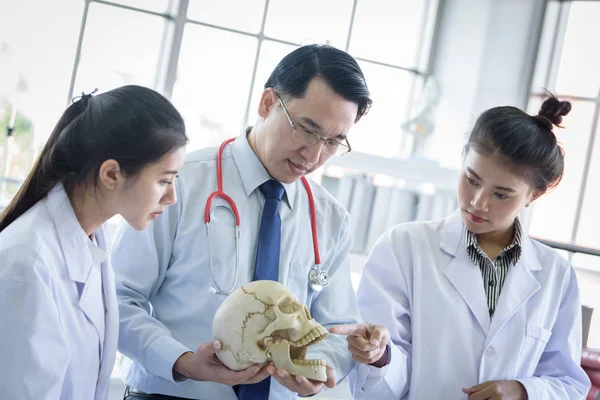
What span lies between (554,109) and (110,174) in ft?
4.60

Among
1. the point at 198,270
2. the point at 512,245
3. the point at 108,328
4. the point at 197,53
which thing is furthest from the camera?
the point at 197,53

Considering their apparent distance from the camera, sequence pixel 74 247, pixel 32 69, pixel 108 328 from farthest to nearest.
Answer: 1. pixel 32 69
2. pixel 108 328
3. pixel 74 247

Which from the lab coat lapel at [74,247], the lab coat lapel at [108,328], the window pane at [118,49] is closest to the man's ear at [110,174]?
the lab coat lapel at [74,247]

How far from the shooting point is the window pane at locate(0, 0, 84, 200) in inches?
124

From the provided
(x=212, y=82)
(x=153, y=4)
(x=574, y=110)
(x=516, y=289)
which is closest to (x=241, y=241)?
(x=516, y=289)

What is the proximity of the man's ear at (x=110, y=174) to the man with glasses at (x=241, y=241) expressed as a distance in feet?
0.93

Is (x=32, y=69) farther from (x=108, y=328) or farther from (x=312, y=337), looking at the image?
(x=312, y=337)

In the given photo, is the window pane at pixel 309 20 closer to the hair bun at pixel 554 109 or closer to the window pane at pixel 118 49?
the window pane at pixel 118 49

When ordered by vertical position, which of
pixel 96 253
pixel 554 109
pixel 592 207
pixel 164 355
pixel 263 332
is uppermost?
pixel 554 109

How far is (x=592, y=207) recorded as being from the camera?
3.62 m

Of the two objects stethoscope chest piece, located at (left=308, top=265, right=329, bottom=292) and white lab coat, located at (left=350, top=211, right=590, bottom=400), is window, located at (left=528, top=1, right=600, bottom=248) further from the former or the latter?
stethoscope chest piece, located at (left=308, top=265, right=329, bottom=292)

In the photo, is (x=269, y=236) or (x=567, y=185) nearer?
(x=269, y=236)

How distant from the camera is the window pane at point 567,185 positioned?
365 centimetres

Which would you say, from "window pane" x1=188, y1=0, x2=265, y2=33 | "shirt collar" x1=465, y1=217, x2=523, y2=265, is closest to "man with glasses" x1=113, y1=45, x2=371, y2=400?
"shirt collar" x1=465, y1=217, x2=523, y2=265
